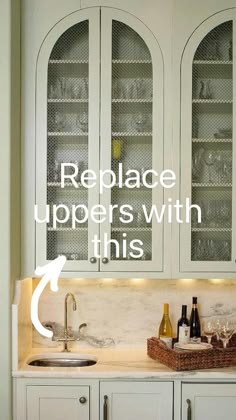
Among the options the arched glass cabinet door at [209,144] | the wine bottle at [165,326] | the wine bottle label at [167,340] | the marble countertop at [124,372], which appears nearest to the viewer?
the marble countertop at [124,372]

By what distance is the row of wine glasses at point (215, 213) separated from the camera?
2.86m

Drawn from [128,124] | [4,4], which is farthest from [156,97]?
[4,4]

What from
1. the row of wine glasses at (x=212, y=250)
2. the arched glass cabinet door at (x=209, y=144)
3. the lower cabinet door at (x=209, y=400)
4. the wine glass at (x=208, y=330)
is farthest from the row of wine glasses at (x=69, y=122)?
the lower cabinet door at (x=209, y=400)

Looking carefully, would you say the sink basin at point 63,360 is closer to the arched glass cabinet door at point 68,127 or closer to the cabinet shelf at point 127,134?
the arched glass cabinet door at point 68,127

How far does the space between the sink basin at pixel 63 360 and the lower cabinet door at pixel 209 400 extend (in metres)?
0.59

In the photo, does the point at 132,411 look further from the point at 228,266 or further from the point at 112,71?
the point at 112,71

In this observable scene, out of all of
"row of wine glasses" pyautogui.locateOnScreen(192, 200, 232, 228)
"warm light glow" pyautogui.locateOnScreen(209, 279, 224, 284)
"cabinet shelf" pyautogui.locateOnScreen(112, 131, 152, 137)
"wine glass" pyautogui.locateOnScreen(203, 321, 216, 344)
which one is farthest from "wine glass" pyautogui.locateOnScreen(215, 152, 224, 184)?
"wine glass" pyautogui.locateOnScreen(203, 321, 216, 344)

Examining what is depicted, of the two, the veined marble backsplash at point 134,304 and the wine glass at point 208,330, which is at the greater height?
the veined marble backsplash at point 134,304

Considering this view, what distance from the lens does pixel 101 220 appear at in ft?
9.33

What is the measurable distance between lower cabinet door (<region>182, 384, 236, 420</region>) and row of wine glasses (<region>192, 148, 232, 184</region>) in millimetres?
1044

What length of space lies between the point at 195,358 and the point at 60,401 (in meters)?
0.70

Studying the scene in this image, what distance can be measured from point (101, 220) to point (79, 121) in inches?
21.3

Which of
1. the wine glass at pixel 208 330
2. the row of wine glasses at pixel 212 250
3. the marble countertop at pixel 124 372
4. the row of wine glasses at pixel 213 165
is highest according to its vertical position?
the row of wine glasses at pixel 213 165

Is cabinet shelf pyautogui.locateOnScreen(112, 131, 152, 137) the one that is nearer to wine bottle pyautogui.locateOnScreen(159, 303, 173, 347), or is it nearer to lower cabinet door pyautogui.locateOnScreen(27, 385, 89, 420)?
wine bottle pyautogui.locateOnScreen(159, 303, 173, 347)
